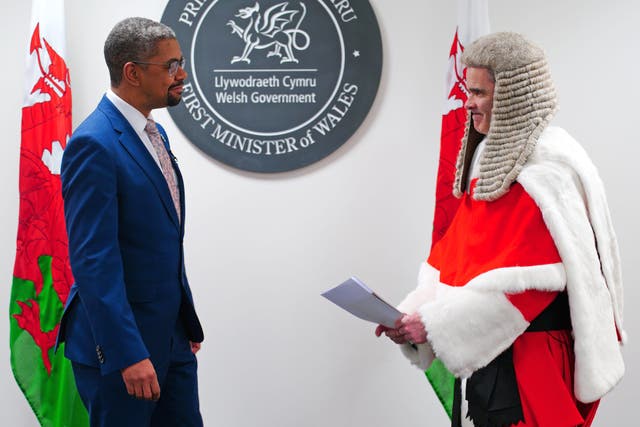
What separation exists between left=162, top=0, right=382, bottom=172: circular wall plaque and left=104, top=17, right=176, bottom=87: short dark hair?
963 mm

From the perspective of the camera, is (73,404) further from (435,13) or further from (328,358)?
(435,13)

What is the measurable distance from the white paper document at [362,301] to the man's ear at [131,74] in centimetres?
73

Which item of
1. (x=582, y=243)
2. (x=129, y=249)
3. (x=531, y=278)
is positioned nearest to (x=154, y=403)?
(x=129, y=249)

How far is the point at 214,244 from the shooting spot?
3076mm

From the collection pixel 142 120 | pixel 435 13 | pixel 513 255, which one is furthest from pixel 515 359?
pixel 435 13

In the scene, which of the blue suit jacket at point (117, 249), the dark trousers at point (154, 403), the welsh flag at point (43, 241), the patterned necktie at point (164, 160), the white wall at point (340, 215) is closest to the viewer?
the blue suit jacket at point (117, 249)

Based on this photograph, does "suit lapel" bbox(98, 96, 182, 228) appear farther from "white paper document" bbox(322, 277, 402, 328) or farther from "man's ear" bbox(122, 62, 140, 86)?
"white paper document" bbox(322, 277, 402, 328)

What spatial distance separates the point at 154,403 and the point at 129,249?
419mm

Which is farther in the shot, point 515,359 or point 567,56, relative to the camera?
point 567,56

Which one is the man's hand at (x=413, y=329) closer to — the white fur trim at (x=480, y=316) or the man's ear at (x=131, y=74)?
the white fur trim at (x=480, y=316)

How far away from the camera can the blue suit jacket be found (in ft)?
6.07

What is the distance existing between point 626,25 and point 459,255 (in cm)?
139

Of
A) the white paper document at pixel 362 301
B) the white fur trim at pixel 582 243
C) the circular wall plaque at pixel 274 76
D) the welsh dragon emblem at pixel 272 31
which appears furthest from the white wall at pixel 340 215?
the white fur trim at pixel 582 243

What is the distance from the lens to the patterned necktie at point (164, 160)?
2.12 metres
